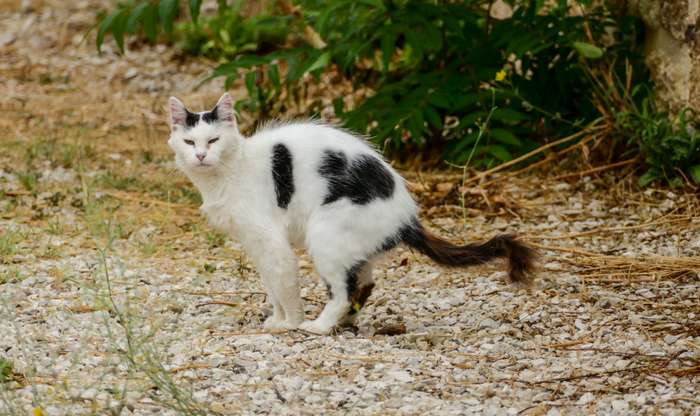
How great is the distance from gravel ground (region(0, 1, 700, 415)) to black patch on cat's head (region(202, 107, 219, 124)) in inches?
27.0

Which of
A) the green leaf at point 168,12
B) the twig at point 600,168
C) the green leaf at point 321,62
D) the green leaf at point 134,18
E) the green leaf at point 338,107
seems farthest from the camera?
the green leaf at point 338,107

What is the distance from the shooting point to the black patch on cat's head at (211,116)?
431 cm

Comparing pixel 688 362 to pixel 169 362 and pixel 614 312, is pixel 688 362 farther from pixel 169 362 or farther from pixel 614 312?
pixel 169 362

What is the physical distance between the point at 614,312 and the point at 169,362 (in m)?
1.84

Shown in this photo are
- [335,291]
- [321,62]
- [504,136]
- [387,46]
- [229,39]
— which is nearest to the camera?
[335,291]

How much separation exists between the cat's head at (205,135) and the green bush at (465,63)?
4.35 ft

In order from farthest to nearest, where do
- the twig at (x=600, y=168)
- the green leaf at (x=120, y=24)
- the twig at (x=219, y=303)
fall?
the twig at (x=600, y=168), the green leaf at (x=120, y=24), the twig at (x=219, y=303)

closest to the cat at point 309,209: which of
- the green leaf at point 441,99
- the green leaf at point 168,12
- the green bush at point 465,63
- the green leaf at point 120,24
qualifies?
the green leaf at point 168,12

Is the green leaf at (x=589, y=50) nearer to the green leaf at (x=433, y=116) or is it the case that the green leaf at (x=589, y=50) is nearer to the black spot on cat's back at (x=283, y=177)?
the green leaf at (x=433, y=116)

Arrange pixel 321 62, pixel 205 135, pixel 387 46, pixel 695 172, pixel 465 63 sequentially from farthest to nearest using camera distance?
pixel 465 63 < pixel 321 62 < pixel 695 172 < pixel 387 46 < pixel 205 135

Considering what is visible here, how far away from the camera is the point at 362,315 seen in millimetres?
4527

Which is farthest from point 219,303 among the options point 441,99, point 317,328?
point 441,99

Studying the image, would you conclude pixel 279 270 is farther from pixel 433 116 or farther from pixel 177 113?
pixel 433 116

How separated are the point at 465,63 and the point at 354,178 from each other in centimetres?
245
